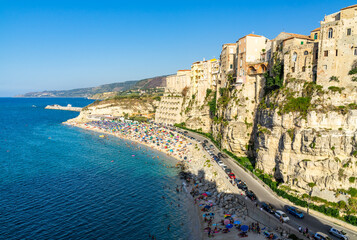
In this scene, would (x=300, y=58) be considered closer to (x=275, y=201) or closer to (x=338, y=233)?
(x=275, y=201)

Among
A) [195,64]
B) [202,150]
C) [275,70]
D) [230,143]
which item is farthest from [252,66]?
[195,64]

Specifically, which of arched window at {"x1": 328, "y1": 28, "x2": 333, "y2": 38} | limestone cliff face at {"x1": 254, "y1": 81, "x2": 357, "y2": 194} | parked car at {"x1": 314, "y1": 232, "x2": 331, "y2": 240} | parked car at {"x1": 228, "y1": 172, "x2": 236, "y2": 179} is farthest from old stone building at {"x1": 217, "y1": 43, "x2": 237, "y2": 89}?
parked car at {"x1": 314, "y1": 232, "x2": 331, "y2": 240}

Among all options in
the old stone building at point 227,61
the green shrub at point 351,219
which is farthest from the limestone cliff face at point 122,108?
the green shrub at point 351,219

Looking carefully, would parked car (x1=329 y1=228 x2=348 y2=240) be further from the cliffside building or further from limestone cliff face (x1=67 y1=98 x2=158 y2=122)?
limestone cliff face (x1=67 y1=98 x2=158 y2=122)

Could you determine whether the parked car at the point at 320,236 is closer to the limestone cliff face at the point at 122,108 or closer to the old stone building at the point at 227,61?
the old stone building at the point at 227,61

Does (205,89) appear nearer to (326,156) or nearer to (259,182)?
(259,182)

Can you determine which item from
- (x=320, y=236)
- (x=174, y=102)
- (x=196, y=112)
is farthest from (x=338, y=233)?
(x=174, y=102)
